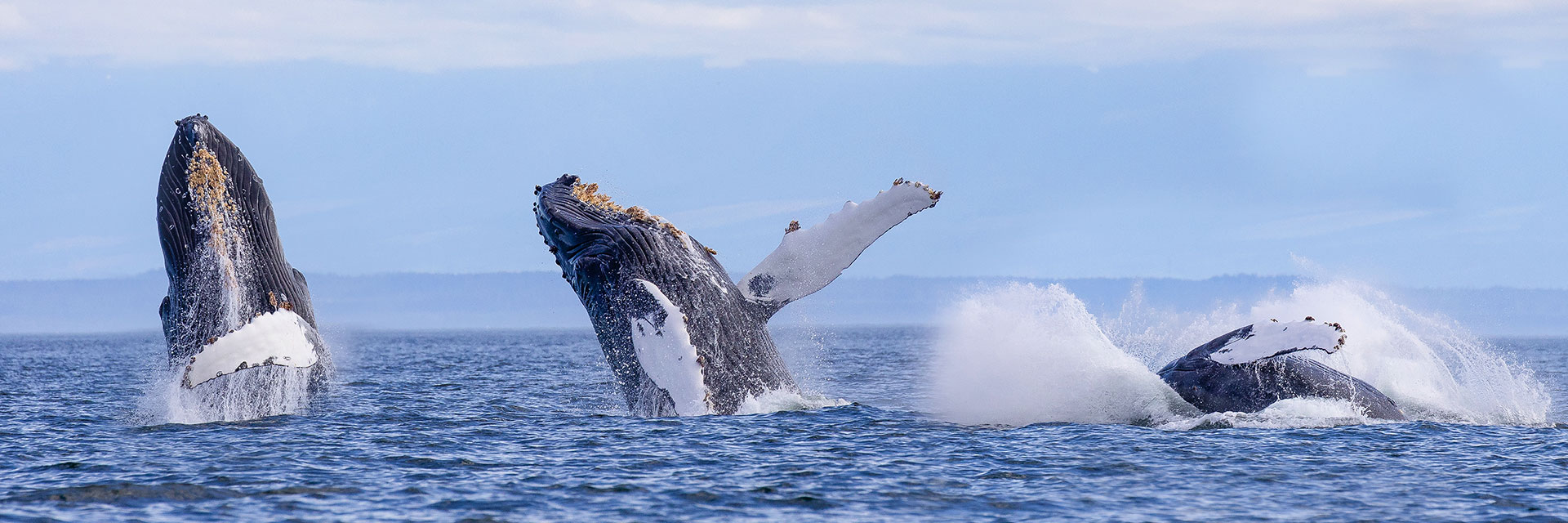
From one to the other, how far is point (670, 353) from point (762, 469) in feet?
8.36

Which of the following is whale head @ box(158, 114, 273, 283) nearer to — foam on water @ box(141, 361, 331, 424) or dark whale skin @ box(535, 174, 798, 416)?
foam on water @ box(141, 361, 331, 424)

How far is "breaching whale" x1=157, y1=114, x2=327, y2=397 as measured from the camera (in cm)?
1541

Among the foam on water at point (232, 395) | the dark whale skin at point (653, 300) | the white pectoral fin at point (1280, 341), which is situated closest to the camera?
the white pectoral fin at point (1280, 341)

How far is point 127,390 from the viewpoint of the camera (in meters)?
29.3

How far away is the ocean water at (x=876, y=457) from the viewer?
11.3 meters

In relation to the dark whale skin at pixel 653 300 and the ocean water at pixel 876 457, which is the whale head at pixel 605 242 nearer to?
the dark whale skin at pixel 653 300

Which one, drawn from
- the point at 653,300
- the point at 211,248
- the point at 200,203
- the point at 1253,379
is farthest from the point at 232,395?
the point at 1253,379

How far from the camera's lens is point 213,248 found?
15.5m

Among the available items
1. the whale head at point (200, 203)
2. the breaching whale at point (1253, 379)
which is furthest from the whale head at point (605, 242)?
the breaching whale at point (1253, 379)

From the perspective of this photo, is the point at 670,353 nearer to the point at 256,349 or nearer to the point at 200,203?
the point at 256,349

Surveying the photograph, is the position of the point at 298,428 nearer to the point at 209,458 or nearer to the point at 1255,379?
the point at 209,458

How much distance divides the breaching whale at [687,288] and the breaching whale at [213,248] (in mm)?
3257

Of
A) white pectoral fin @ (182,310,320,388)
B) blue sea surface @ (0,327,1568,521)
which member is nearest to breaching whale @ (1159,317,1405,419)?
blue sea surface @ (0,327,1568,521)

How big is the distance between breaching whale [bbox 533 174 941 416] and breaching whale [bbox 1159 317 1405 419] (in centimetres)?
382
